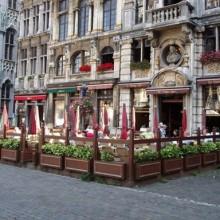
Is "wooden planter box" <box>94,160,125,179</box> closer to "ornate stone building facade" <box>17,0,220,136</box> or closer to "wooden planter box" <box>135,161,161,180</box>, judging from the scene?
"wooden planter box" <box>135,161,161,180</box>

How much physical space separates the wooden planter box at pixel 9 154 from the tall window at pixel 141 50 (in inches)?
460

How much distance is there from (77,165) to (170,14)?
12.8 meters

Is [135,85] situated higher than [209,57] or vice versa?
[209,57]

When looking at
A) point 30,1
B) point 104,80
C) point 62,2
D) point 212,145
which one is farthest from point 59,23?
point 212,145

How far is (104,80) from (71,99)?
3.88m

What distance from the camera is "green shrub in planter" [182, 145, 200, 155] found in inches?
485

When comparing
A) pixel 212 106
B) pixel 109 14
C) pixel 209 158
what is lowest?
pixel 209 158

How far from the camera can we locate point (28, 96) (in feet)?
101

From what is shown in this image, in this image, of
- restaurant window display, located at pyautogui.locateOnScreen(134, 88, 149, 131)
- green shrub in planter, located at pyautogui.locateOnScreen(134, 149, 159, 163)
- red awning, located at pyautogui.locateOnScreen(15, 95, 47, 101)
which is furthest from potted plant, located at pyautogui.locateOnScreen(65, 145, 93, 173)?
red awning, located at pyautogui.locateOnScreen(15, 95, 47, 101)

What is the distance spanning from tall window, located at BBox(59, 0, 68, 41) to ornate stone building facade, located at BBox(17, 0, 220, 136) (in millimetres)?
76

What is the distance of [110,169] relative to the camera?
1034 cm

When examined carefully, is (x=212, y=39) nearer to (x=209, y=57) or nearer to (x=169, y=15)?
(x=209, y=57)

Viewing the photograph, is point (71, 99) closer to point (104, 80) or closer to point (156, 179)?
point (104, 80)

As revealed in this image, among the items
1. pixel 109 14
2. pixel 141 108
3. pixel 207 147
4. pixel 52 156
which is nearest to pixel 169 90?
pixel 141 108
